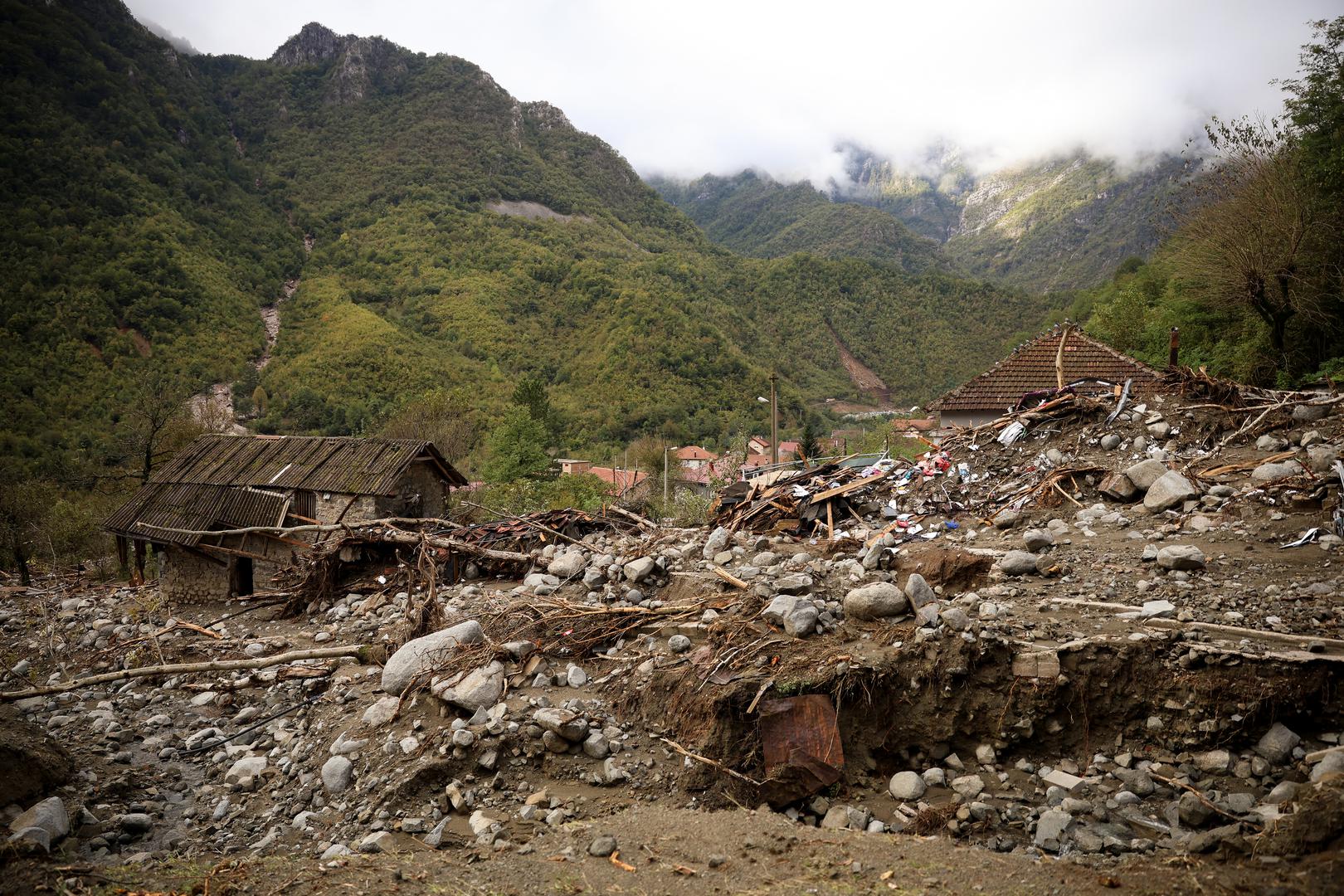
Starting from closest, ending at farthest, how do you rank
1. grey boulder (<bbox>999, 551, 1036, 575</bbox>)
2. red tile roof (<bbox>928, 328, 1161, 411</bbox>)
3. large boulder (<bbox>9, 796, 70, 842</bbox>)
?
large boulder (<bbox>9, 796, 70, 842</bbox>), grey boulder (<bbox>999, 551, 1036, 575</bbox>), red tile roof (<bbox>928, 328, 1161, 411</bbox>)

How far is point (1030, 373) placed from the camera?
16.2 metres

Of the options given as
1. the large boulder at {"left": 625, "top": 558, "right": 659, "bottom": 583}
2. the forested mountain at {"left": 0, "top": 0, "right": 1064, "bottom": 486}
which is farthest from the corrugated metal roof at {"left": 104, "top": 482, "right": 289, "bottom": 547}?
the forested mountain at {"left": 0, "top": 0, "right": 1064, "bottom": 486}

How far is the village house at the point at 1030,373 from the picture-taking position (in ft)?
49.9

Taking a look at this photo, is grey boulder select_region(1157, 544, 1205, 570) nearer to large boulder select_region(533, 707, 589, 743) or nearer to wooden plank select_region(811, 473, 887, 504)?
wooden plank select_region(811, 473, 887, 504)

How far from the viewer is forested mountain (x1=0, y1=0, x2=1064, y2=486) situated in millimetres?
50844

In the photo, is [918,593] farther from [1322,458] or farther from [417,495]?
[417,495]

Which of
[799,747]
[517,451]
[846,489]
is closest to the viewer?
[799,747]

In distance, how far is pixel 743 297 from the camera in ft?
283

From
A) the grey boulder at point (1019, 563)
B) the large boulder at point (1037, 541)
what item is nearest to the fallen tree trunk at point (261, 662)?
the grey boulder at point (1019, 563)

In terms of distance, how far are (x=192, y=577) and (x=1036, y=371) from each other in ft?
65.7

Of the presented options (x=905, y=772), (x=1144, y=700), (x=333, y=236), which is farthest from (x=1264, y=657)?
(x=333, y=236)

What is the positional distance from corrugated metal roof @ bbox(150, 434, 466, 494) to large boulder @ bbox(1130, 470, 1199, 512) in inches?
525

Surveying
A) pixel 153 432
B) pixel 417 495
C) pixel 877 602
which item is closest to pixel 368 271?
→ pixel 153 432

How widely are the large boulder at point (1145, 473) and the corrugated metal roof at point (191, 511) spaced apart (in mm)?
15103
